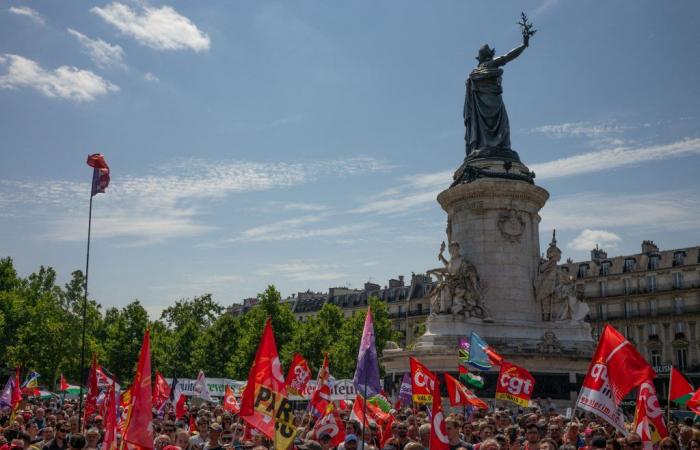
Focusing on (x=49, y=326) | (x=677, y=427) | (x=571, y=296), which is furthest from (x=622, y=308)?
(x=677, y=427)

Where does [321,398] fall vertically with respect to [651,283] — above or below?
below

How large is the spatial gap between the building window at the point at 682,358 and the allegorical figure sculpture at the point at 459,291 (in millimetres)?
44121

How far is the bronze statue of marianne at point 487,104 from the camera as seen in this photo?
115ft

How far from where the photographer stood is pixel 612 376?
12.2m

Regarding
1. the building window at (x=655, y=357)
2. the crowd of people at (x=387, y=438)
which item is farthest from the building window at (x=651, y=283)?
the crowd of people at (x=387, y=438)

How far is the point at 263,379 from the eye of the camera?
38.8 ft

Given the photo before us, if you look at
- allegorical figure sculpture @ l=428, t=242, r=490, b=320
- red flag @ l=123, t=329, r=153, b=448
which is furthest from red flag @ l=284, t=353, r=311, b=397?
allegorical figure sculpture @ l=428, t=242, r=490, b=320

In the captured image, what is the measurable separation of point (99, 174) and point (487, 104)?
66.1 ft

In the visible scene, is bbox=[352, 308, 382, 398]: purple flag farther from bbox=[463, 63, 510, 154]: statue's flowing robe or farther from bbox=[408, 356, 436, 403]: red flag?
bbox=[463, 63, 510, 154]: statue's flowing robe

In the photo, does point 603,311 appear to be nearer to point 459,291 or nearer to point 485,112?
point 485,112

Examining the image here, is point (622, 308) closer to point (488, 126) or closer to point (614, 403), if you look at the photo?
point (488, 126)

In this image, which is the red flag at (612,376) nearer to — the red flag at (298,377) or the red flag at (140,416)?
the red flag at (140,416)

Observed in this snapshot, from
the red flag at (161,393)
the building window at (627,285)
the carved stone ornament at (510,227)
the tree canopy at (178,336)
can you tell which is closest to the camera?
the red flag at (161,393)

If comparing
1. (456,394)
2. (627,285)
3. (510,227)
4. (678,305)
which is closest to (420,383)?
(456,394)
